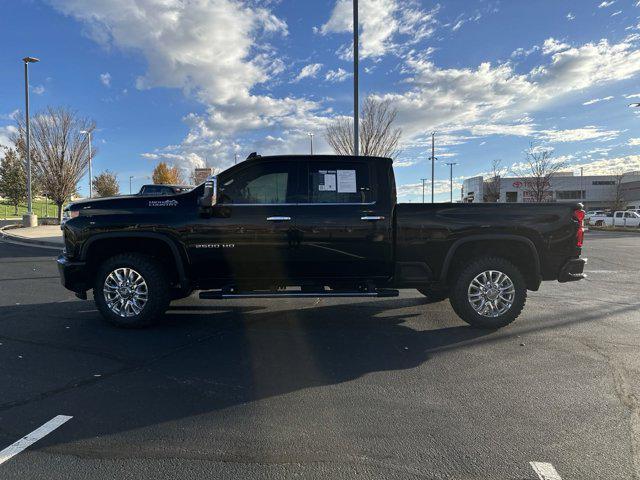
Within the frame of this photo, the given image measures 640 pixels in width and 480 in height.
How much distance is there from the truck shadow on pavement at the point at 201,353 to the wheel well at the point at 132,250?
2.56 ft

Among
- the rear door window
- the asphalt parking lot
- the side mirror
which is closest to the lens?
the asphalt parking lot

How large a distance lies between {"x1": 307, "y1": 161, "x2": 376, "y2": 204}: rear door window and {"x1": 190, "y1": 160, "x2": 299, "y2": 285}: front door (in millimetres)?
236

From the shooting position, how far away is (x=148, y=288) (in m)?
5.39

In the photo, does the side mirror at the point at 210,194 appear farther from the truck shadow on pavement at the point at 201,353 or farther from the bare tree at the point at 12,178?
the bare tree at the point at 12,178

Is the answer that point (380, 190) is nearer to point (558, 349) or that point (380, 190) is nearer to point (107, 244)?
point (558, 349)

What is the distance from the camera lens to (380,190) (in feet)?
18.2

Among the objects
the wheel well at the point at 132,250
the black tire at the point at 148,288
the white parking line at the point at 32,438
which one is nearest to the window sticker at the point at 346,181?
the wheel well at the point at 132,250

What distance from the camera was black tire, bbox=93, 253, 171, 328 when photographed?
5387 millimetres

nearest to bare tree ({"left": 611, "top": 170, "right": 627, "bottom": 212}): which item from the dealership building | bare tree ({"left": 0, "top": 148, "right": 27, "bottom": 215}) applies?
the dealership building

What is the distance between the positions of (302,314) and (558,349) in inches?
128

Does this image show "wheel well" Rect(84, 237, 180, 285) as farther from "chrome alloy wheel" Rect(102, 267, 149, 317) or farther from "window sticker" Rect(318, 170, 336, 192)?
"window sticker" Rect(318, 170, 336, 192)

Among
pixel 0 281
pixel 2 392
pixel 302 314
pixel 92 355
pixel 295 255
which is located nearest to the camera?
pixel 2 392

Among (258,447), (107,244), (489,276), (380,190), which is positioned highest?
(380,190)

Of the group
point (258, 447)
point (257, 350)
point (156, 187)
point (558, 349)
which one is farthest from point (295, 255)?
point (156, 187)
